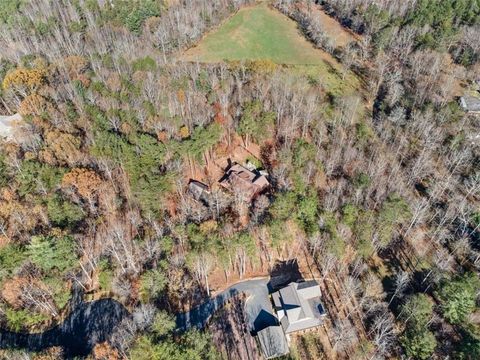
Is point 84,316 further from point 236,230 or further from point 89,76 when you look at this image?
point 89,76

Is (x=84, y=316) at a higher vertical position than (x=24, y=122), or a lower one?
lower

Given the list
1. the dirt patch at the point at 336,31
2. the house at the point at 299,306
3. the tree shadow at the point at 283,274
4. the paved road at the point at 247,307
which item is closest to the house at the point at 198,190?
the paved road at the point at 247,307


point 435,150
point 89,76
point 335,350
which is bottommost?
point 335,350

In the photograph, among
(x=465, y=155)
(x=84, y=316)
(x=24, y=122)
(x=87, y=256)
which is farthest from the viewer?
(x=24, y=122)

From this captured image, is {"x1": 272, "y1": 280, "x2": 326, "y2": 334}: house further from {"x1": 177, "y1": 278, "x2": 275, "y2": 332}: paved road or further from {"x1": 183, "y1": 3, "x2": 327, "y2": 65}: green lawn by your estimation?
{"x1": 183, "y1": 3, "x2": 327, "y2": 65}: green lawn

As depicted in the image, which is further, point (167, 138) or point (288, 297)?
point (167, 138)

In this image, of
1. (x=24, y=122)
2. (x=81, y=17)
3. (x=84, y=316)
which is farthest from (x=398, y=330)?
(x=81, y=17)

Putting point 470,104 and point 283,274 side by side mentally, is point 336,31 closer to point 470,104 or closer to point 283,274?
point 470,104
